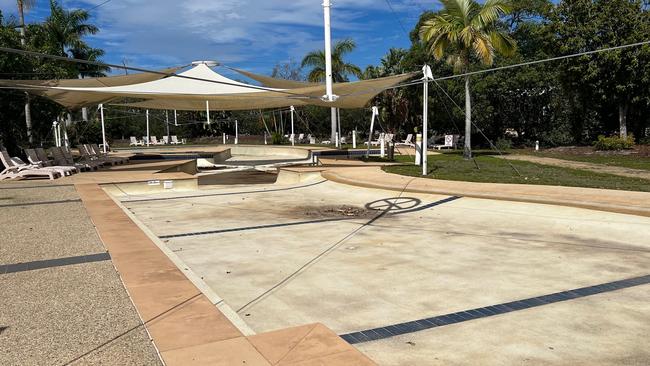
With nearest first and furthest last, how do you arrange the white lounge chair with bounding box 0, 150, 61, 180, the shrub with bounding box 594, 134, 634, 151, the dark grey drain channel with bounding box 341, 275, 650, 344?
1. the dark grey drain channel with bounding box 341, 275, 650, 344
2. the white lounge chair with bounding box 0, 150, 61, 180
3. the shrub with bounding box 594, 134, 634, 151

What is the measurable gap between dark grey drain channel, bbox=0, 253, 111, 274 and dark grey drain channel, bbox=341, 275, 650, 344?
340 cm

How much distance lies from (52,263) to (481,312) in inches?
179

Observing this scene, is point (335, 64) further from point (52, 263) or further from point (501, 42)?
point (52, 263)

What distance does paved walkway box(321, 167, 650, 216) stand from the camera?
29.8 ft

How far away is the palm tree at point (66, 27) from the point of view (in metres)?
36.6

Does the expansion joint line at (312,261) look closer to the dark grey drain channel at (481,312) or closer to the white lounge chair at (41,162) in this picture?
the dark grey drain channel at (481,312)

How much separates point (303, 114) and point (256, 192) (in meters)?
38.9

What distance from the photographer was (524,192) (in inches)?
423

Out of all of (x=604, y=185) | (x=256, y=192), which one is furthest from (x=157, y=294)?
(x=604, y=185)

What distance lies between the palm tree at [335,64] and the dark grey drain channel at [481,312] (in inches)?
1345

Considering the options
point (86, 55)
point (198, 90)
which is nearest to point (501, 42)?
point (198, 90)

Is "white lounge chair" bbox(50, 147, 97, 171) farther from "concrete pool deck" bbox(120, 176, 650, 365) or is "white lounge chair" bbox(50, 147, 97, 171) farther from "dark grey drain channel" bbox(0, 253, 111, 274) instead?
"dark grey drain channel" bbox(0, 253, 111, 274)

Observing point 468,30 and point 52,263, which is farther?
point 468,30

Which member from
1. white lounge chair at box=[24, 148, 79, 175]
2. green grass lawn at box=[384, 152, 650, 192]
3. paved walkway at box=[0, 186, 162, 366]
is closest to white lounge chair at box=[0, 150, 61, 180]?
white lounge chair at box=[24, 148, 79, 175]
